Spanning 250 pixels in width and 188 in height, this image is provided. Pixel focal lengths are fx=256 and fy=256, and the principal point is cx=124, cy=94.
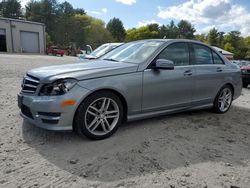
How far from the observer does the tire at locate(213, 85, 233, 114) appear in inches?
222

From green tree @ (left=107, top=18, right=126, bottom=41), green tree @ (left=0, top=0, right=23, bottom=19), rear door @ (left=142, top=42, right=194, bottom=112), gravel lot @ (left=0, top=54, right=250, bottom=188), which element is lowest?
gravel lot @ (left=0, top=54, right=250, bottom=188)

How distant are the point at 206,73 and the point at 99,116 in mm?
2554

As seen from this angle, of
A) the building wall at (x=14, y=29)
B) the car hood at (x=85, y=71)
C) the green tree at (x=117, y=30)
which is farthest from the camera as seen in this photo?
the green tree at (x=117, y=30)

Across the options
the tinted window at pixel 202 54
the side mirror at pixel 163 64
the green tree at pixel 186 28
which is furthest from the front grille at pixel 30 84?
the green tree at pixel 186 28

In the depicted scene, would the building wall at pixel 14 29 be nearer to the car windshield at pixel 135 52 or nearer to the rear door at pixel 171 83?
the car windshield at pixel 135 52

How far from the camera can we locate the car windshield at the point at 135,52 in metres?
4.43

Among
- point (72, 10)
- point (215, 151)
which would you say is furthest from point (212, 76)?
point (72, 10)

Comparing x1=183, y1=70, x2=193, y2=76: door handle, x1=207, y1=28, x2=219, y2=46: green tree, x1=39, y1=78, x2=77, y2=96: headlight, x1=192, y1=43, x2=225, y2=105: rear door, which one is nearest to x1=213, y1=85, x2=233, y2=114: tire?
x1=192, y1=43, x2=225, y2=105: rear door

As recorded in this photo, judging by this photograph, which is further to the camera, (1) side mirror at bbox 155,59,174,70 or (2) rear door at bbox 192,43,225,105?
(2) rear door at bbox 192,43,225,105

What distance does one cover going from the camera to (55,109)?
3439 mm

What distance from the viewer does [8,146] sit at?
3.52 meters

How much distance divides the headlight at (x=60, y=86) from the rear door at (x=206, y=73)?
2.58 metres

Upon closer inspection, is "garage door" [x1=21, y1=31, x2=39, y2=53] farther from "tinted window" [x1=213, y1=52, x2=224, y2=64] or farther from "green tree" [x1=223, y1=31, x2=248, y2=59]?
"green tree" [x1=223, y1=31, x2=248, y2=59]

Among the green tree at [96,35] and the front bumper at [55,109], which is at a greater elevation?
the green tree at [96,35]
